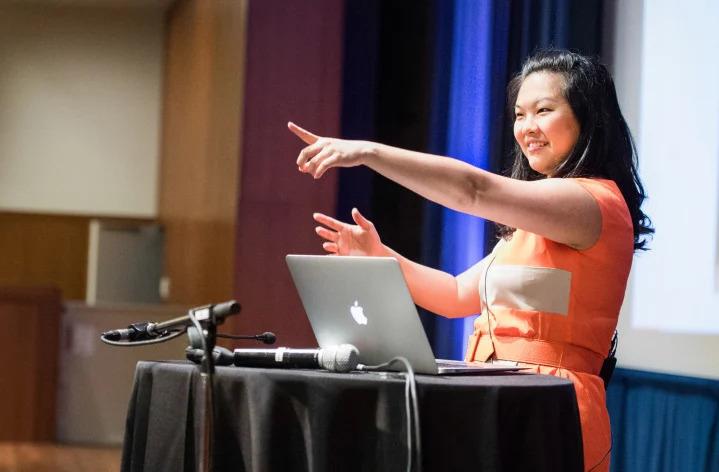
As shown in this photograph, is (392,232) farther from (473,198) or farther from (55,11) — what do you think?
(55,11)

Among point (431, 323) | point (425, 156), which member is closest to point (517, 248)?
point (425, 156)

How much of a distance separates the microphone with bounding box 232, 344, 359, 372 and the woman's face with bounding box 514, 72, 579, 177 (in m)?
0.76

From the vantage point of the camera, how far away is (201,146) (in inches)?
232

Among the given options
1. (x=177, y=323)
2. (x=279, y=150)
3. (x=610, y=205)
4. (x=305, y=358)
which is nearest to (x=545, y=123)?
(x=610, y=205)

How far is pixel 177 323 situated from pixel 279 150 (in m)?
2.89

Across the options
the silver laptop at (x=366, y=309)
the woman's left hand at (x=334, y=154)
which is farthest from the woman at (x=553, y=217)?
the silver laptop at (x=366, y=309)

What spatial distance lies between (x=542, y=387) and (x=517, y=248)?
1.81 feet

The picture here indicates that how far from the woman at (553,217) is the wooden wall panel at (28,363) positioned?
14.2 ft

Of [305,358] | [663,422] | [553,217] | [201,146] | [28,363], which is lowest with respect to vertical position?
[28,363]

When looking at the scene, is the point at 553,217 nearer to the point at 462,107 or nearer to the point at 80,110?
the point at 462,107

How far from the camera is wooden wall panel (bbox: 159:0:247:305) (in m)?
4.72

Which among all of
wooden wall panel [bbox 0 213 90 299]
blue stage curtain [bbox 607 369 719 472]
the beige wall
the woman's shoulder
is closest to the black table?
the woman's shoulder

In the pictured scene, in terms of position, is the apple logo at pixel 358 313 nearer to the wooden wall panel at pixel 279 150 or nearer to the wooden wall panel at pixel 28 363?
the wooden wall panel at pixel 279 150

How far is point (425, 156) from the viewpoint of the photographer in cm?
169
